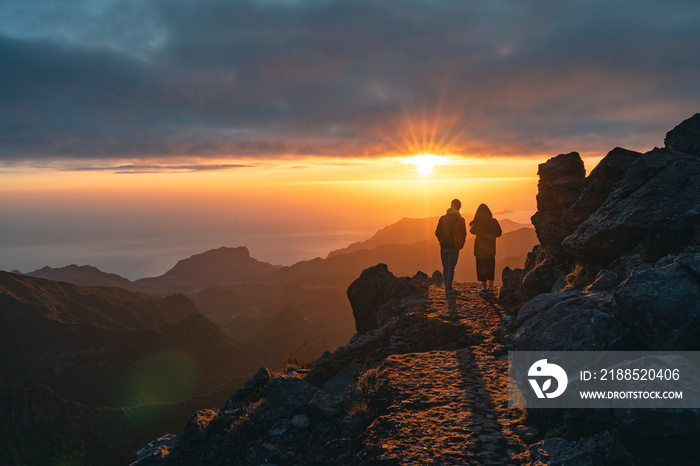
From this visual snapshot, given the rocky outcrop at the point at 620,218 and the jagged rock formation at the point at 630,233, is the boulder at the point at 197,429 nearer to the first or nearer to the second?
the jagged rock formation at the point at 630,233

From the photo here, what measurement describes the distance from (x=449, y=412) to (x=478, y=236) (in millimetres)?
11296

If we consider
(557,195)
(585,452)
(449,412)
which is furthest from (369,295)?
(585,452)

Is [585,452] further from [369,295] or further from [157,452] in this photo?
[369,295]

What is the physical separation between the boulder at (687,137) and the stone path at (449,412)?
26.3 feet

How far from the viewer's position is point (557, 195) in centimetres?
1465

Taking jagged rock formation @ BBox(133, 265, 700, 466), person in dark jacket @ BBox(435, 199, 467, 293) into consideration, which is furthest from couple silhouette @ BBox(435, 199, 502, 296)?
jagged rock formation @ BBox(133, 265, 700, 466)

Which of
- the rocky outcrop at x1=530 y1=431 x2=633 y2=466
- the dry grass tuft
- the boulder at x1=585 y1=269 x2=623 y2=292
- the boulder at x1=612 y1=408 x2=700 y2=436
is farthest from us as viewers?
the dry grass tuft

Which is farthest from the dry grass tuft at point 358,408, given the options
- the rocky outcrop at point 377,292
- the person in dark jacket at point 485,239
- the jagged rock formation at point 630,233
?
the rocky outcrop at point 377,292

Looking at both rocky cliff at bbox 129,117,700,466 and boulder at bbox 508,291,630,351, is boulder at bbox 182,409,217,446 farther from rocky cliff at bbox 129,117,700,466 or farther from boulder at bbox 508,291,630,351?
boulder at bbox 508,291,630,351

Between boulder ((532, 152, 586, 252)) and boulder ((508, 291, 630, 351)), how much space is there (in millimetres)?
6184

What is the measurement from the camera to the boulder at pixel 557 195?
533 inches

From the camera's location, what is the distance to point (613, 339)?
616 cm

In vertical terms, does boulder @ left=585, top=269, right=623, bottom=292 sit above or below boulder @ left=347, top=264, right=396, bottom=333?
above

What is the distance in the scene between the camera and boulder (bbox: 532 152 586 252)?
533 inches
